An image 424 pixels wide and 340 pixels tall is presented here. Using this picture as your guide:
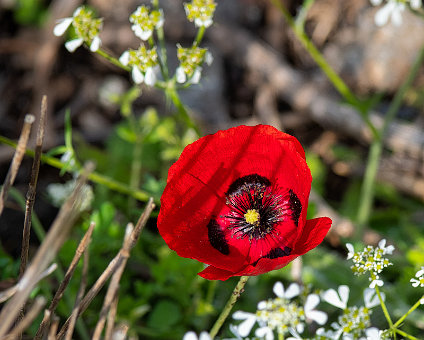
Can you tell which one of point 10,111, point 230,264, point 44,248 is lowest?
point 10,111

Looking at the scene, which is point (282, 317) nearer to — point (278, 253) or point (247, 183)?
point (278, 253)

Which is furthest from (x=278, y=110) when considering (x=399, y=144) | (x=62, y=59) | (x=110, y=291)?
(x=110, y=291)

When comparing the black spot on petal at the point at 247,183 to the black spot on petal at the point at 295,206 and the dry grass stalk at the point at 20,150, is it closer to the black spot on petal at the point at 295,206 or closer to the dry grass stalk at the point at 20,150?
the black spot on petal at the point at 295,206

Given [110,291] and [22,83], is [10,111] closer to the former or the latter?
[22,83]

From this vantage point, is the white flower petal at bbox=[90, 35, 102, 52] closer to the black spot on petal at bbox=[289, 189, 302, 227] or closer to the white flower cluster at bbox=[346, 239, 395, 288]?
the black spot on petal at bbox=[289, 189, 302, 227]

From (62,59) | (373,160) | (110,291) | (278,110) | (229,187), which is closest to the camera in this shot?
(110,291)

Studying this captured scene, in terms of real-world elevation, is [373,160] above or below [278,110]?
above

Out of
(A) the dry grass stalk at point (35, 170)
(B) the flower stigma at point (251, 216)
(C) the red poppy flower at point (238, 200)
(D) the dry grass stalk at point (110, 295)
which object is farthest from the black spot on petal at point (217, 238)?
(A) the dry grass stalk at point (35, 170)
